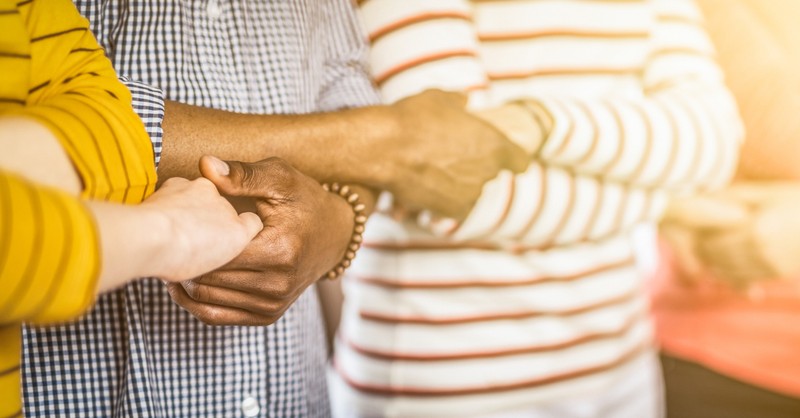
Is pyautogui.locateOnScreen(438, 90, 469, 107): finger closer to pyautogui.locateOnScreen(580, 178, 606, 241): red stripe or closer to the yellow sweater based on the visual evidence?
pyautogui.locateOnScreen(580, 178, 606, 241): red stripe

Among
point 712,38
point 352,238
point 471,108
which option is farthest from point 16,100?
point 712,38

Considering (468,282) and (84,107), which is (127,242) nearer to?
(84,107)

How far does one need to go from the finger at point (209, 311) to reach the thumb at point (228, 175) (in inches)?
4.6

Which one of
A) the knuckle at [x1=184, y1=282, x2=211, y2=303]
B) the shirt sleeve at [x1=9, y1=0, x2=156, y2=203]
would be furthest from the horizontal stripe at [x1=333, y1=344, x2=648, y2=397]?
the shirt sleeve at [x1=9, y1=0, x2=156, y2=203]

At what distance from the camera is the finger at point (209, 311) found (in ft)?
2.04

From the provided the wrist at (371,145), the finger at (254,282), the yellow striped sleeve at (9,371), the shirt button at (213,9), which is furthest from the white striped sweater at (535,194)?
the yellow striped sleeve at (9,371)

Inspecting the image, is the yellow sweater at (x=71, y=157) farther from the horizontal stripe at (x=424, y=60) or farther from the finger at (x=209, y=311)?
the horizontal stripe at (x=424, y=60)

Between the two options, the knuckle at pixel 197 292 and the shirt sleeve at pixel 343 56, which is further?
the shirt sleeve at pixel 343 56

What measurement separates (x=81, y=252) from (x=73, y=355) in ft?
1.39

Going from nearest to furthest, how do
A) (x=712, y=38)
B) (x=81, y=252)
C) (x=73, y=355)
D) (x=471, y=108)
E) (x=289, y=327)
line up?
1. (x=81, y=252)
2. (x=73, y=355)
3. (x=289, y=327)
4. (x=471, y=108)
5. (x=712, y=38)

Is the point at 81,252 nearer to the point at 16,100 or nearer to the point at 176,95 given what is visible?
the point at 16,100

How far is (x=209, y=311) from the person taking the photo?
625mm

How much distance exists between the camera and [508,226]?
36.2 inches

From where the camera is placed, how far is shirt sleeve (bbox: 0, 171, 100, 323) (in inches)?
13.9
